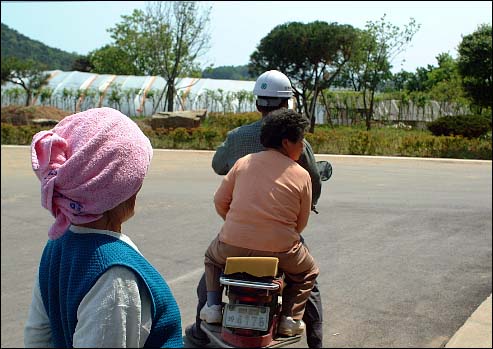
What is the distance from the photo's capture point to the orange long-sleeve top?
100cm

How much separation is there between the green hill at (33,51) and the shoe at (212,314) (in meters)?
0.48

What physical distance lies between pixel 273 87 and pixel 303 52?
212 mm

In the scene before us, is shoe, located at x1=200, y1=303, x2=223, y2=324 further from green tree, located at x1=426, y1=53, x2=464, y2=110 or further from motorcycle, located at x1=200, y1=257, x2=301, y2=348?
green tree, located at x1=426, y1=53, x2=464, y2=110

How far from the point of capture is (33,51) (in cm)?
119

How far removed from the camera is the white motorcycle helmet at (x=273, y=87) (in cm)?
90

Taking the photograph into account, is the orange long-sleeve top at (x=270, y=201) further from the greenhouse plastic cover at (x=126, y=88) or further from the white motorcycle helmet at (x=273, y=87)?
the greenhouse plastic cover at (x=126, y=88)

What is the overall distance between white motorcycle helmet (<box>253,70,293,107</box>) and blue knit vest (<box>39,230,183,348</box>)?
0.86 feet

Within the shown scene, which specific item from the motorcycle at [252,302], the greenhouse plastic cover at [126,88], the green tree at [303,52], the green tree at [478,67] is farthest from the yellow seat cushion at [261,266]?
the green tree at [478,67]

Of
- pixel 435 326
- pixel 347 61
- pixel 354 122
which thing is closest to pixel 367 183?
pixel 354 122

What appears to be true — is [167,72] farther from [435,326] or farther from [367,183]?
[435,326]

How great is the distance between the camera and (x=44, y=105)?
1379 mm

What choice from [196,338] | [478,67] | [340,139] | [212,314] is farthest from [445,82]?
[196,338]

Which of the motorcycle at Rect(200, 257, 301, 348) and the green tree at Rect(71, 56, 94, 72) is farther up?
the green tree at Rect(71, 56, 94, 72)

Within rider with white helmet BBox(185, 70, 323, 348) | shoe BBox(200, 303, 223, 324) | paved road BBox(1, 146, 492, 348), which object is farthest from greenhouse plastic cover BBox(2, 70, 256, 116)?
paved road BBox(1, 146, 492, 348)
